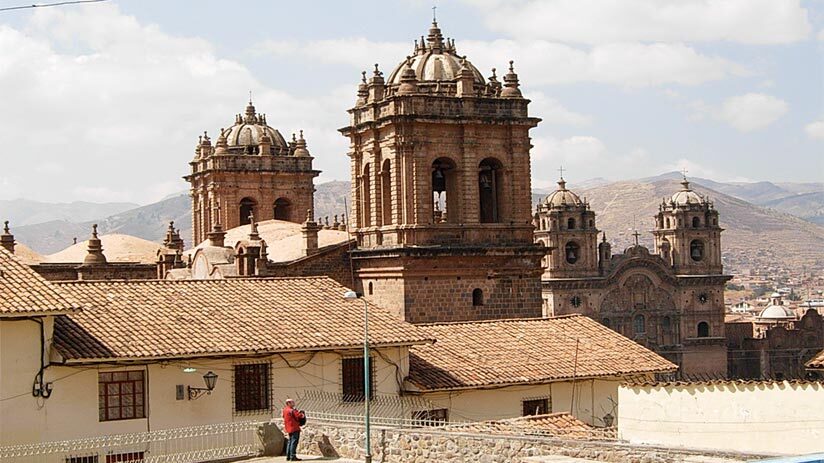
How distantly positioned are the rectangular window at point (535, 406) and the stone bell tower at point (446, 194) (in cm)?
911

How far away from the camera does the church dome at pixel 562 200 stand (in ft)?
287

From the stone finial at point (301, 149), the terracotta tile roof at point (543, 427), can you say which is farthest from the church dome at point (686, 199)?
the terracotta tile roof at point (543, 427)

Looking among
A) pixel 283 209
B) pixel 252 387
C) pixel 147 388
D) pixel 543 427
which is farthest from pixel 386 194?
pixel 543 427

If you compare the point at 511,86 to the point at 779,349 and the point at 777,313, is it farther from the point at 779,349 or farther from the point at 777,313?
the point at 777,313

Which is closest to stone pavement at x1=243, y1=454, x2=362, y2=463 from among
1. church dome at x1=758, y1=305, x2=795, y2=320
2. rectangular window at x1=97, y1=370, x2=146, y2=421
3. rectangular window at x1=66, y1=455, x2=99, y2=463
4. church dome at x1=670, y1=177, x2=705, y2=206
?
rectangular window at x1=66, y1=455, x2=99, y2=463

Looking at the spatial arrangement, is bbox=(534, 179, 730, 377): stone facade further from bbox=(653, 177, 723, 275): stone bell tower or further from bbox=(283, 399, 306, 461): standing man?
bbox=(283, 399, 306, 461): standing man

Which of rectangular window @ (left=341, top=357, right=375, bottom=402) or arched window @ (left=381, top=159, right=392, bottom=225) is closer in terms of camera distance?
rectangular window @ (left=341, top=357, right=375, bottom=402)

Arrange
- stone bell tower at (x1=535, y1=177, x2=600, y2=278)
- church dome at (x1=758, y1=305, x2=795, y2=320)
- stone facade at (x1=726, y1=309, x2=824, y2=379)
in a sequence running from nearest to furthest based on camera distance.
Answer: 1. stone bell tower at (x1=535, y1=177, x2=600, y2=278)
2. stone facade at (x1=726, y1=309, x2=824, y2=379)
3. church dome at (x1=758, y1=305, x2=795, y2=320)

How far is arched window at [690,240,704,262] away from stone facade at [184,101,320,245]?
4635 centimetres

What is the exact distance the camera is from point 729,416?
20.2 meters

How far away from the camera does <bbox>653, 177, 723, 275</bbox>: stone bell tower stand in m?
92.1

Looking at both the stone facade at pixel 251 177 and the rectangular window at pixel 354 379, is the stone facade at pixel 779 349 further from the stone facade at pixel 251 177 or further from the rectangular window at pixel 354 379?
the rectangular window at pixel 354 379

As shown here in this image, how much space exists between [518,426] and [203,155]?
3324cm

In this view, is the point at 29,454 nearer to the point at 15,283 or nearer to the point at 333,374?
the point at 15,283
